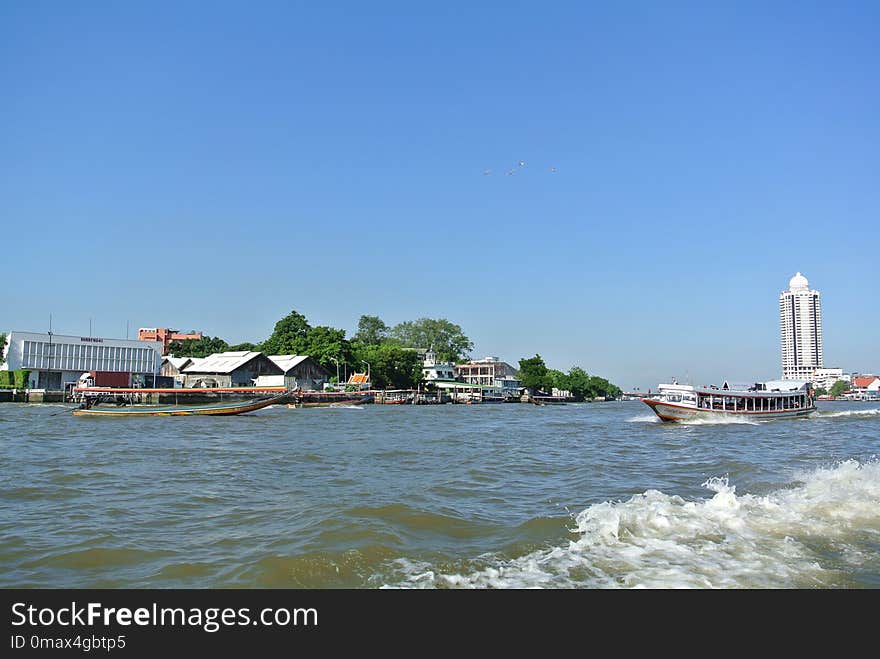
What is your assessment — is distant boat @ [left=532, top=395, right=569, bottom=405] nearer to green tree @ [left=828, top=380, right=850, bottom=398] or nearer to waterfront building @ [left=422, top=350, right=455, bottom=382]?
waterfront building @ [left=422, top=350, right=455, bottom=382]

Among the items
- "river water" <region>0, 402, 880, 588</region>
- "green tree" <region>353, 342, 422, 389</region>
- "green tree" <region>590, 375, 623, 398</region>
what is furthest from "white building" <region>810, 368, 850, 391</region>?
"river water" <region>0, 402, 880, 588</region>

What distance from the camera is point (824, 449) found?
17250 mm

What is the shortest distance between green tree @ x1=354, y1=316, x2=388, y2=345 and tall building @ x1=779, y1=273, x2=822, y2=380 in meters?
123

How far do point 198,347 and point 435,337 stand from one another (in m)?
33.8

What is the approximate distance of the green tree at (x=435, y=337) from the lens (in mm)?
97375

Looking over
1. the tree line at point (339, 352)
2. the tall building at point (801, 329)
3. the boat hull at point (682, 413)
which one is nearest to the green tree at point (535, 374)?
the tree line at point (339, 352)

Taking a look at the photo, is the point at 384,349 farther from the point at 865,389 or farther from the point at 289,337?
the point at 865,389

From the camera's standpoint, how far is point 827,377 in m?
156

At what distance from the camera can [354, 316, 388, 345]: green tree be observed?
94.6 meters

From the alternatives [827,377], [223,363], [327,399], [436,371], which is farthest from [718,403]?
[827,377]
